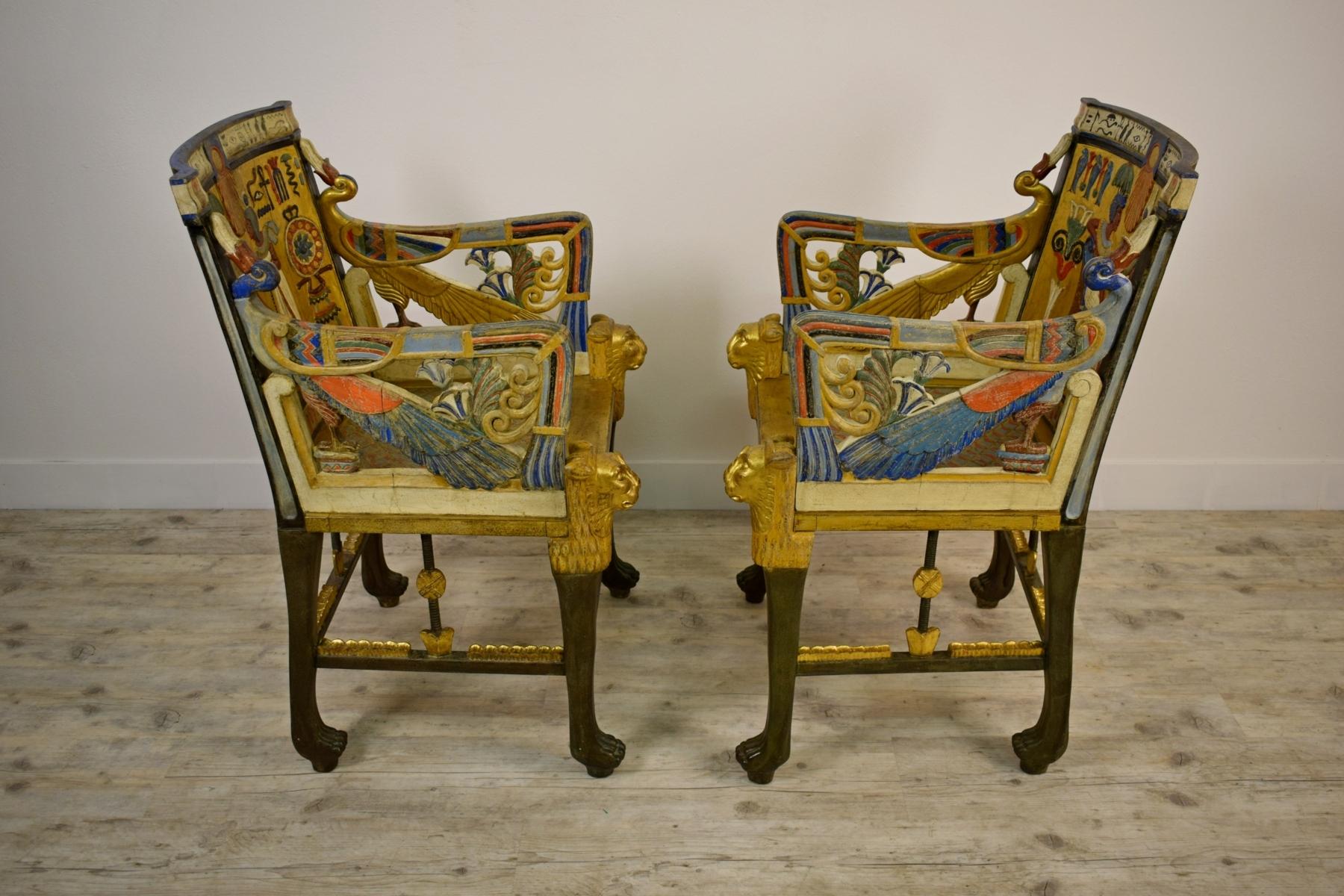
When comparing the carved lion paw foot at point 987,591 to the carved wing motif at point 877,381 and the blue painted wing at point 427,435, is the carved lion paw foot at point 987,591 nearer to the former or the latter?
the carved wing motif at point 877,381

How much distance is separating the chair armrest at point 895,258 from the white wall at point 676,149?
16.2 inches

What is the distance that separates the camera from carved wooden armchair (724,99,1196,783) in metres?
1.52

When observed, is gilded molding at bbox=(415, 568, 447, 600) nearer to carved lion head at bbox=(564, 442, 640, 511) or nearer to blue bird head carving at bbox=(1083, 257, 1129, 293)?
carved lion head at bbox=(564, 442, 640, 511)

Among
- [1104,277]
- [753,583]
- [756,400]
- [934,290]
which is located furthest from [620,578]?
[1104,277]

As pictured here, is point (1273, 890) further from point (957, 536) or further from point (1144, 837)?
point (957, 536)

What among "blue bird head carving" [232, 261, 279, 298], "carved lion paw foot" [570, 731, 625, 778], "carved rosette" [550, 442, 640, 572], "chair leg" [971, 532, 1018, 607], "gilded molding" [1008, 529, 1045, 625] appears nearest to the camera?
"blue bird head carving" [232, 261, 279, 298]

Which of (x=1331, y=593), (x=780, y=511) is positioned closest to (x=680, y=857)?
(x=780, y=511)

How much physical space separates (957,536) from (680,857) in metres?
1.21

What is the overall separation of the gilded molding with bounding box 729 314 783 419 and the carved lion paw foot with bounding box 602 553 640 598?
513 mm

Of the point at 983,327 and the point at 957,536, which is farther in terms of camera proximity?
the point at 957,536

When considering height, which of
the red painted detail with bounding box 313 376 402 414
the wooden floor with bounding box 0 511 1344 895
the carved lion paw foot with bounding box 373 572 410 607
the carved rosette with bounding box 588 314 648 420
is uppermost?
the red painted detail with bounding box 313 376 402 414

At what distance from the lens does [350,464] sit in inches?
64.1

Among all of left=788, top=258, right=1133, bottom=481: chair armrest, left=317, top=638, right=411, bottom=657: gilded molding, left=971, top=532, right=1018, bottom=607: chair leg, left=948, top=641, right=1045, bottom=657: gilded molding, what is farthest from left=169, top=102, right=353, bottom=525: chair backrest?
left=971, top=532, right=1018, bottom=607: chair leg

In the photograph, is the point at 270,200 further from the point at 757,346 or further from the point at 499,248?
the point at 757,346
